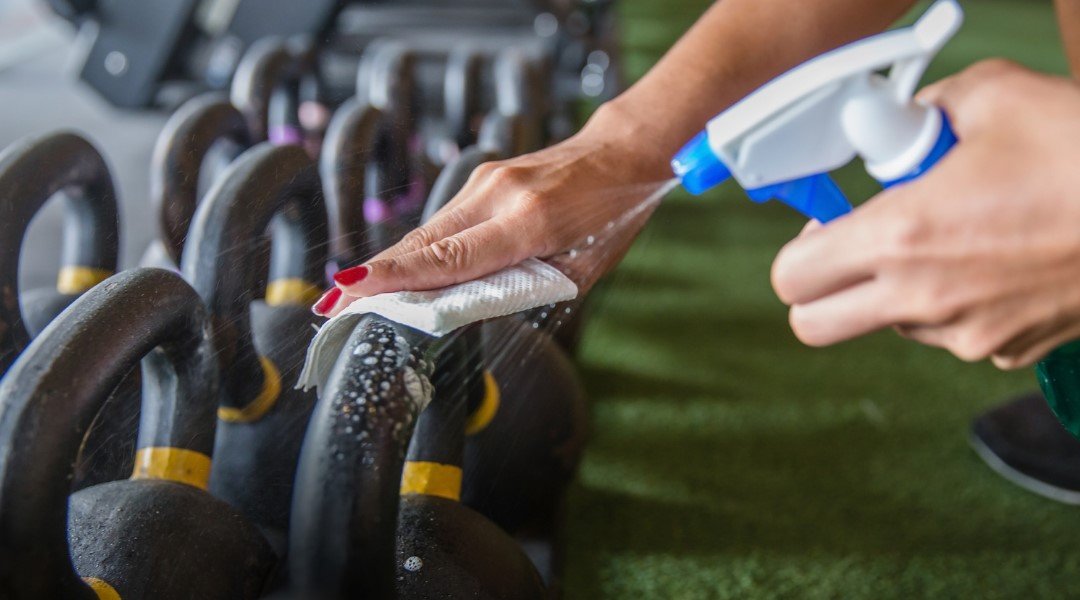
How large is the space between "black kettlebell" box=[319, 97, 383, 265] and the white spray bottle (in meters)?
0.31

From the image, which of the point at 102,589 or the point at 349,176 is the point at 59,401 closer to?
the point at 102,589

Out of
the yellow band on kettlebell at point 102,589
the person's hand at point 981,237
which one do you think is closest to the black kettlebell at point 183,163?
the yellow band on kettlebell at point 102,589

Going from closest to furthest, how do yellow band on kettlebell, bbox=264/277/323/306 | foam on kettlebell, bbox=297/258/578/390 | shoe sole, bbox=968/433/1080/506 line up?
foam on kettlebell, bbox=297/258/578/390 < yellow band on kettlebell, bbox=264/277/323/306 < shoe sole, bbox=968/433/1080/506

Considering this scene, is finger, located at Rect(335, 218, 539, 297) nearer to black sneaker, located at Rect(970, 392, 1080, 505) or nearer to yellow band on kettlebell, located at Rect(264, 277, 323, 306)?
yellow band on kettlebell, located at Rect(264, 277, 323, 306)

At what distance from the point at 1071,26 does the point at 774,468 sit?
0.58 m

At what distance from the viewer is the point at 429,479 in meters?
0.64

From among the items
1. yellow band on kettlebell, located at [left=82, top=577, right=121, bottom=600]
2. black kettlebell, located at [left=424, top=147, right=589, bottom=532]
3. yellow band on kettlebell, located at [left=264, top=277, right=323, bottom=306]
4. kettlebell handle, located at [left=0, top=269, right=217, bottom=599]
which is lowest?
black kettlebell, located at [left=424, top=147, right=589, bottom=532]

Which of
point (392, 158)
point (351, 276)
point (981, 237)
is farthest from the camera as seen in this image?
point (392, 158)

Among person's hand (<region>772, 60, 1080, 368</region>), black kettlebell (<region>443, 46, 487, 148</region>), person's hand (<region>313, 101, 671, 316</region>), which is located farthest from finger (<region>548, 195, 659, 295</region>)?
black kettlebell (<region>443, 46, 487, 148</region>)

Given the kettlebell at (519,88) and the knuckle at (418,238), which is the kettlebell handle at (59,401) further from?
the kettlebell at (519,88)

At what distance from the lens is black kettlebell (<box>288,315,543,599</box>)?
446 mm

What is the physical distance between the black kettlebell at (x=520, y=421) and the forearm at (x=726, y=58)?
155 mm

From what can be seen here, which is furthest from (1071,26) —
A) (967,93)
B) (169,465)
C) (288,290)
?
(169,465)

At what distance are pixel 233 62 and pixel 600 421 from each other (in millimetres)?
1573
